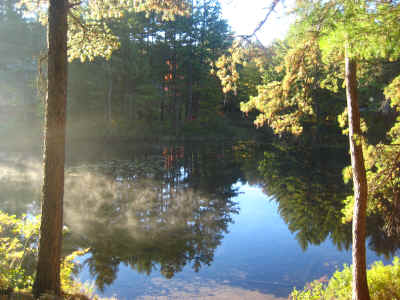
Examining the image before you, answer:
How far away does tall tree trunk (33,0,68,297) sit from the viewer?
4629 mm

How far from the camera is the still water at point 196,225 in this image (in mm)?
8219

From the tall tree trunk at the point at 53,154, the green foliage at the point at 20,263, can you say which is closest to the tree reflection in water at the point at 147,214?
the green foliage at the point at 20,263

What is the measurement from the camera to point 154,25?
1468 inches

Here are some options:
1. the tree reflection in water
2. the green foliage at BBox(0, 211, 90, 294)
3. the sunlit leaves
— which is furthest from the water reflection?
the sunlit leaves

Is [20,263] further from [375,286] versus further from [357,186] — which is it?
[375,286]

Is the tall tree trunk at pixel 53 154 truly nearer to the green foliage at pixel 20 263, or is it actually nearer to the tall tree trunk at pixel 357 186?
the green foliage at pixel 20 263

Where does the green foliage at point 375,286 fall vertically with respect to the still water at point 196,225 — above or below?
above

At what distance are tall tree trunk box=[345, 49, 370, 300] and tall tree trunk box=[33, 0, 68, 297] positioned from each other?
4316 mm

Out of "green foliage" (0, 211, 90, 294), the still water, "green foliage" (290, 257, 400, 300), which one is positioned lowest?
the still water

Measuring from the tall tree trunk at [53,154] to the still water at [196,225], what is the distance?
116 inches

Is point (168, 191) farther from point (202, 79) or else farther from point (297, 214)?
point (202, 79)

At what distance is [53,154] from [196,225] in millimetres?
7641

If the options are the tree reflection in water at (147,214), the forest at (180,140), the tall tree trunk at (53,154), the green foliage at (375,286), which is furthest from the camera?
the tree reflection in water at (147,214)

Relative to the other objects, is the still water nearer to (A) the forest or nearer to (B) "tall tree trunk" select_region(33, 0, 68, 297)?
(A) the forest
